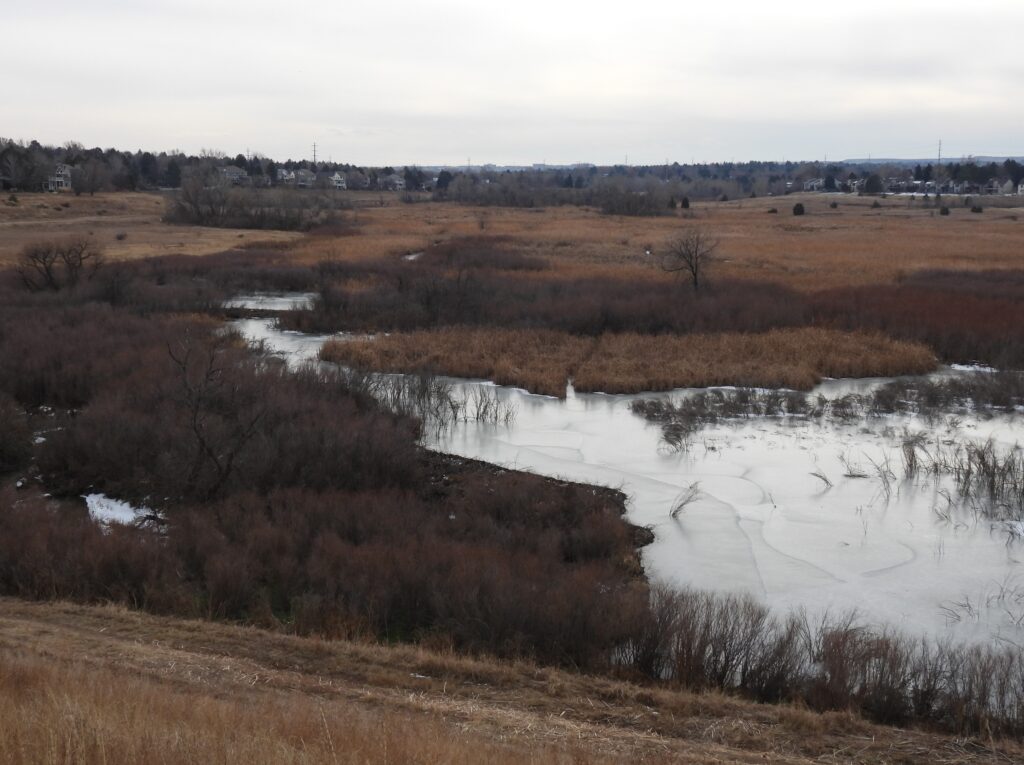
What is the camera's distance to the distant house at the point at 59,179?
93.7 meters

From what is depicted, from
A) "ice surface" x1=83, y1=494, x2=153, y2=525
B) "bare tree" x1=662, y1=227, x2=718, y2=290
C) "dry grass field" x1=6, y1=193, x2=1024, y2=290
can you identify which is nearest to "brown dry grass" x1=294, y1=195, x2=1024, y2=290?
"dry grass field" x1=6, y1=193, x2=1024, y2=290

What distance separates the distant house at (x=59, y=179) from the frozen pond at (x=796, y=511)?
8995 cm

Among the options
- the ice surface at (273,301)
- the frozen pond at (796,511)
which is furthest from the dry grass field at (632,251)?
the frozen pond at (796,511)

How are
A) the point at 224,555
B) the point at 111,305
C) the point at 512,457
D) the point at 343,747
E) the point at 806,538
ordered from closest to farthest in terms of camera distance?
the point at 343,747
the point at 224,555
the point at 806,538
the point at 512,457
the point at 111,305

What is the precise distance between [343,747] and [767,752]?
9.84ft

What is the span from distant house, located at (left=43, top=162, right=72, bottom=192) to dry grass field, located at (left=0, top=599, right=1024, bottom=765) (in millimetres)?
95951

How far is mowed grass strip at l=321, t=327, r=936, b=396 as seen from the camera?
2053 cm

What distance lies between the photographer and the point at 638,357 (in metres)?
22.7

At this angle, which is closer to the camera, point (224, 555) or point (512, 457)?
point (224, 555)

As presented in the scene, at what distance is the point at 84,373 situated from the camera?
18.8 metres

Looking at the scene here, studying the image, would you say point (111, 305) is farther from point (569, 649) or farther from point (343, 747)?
point (343, 747)

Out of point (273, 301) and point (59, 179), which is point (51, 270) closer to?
point (273, 301)

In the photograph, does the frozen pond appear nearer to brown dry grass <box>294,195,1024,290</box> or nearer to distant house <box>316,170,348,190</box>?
brown dry grass <box>294,195,1024,290</box>

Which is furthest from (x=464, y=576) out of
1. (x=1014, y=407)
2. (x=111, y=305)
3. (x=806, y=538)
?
(x=111, y=305)
